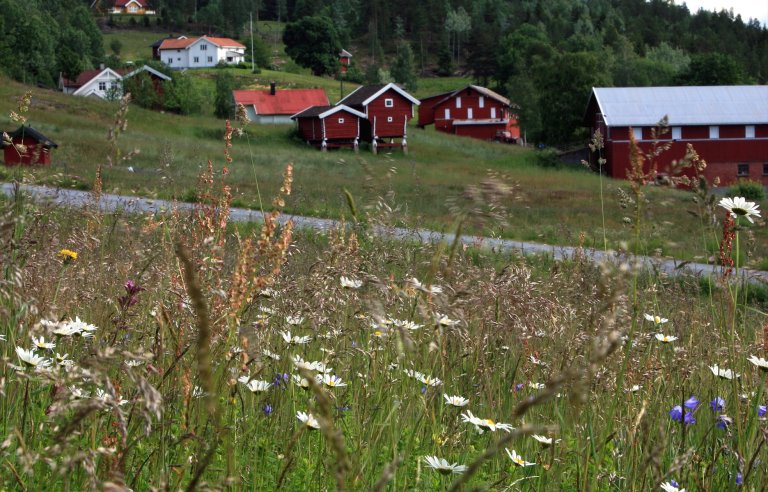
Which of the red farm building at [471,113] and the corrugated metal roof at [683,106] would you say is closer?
the corrugated metal roof at [683,106]

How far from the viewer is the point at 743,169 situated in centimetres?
4816

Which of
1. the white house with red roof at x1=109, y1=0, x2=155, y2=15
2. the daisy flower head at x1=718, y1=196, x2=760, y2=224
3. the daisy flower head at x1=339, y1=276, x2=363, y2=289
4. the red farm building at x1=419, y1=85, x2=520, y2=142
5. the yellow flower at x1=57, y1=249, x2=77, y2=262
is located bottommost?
the yellow flower at x1=57, y1=249, x2=77, y2=262

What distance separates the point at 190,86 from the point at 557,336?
67.3 m

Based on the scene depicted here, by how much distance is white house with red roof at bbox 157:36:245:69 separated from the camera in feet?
388

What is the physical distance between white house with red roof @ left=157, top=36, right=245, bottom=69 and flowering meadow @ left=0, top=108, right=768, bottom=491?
11925 cm

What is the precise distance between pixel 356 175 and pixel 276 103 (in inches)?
1650

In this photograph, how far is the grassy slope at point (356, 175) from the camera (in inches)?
203

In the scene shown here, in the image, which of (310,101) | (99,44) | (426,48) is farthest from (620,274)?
(426,48)

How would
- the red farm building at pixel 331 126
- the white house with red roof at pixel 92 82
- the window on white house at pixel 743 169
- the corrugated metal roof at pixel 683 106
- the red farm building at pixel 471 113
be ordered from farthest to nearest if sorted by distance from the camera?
the white house with red roof at pixel 92 82
the red farm building at pixel 471 113
the red farm building at pixel 331 126
the window on white house at pixel 743 169
the corrugated metal roof at pixel 683 106

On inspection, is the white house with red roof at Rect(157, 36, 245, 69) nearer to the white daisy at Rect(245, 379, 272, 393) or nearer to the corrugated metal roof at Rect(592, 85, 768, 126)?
the corrugated metal roof at Rect(592, 85, 768, 126)

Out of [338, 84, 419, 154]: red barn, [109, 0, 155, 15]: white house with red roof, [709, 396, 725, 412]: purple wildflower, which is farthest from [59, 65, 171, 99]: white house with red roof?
[709, 396, 725, 412]: purple wildflower

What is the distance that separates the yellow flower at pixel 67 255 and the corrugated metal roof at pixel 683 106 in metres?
43.4

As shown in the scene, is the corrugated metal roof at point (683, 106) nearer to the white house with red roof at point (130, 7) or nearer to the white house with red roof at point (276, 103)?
the white house with red roof at point (276, 103)

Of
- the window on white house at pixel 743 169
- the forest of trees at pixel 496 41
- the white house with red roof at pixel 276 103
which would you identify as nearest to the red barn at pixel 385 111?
the forest of trees at pixel 496 41
